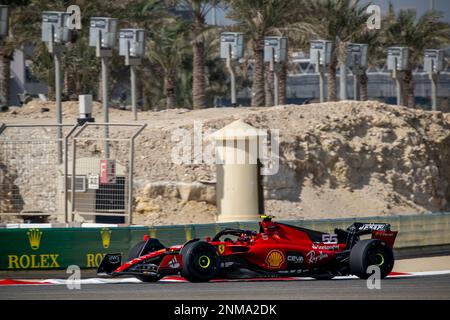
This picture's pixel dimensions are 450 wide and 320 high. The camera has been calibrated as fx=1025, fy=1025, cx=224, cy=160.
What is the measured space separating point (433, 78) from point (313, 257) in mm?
30728

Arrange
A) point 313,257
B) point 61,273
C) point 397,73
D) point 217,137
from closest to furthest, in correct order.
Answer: point 313,257 < point 61,273 < point 217,137 < point 397,73

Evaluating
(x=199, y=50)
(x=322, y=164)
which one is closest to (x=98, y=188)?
(x=322, y=164)

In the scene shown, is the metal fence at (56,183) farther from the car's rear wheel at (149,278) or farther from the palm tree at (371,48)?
the palm tree at (371,48)

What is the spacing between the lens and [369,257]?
1723 centimetres

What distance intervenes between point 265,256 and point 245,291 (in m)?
2.15

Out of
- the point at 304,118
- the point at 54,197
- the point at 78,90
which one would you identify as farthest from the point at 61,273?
the point at 78,90

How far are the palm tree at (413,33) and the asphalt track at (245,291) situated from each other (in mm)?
35602

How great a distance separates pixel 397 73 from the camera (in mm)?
45312

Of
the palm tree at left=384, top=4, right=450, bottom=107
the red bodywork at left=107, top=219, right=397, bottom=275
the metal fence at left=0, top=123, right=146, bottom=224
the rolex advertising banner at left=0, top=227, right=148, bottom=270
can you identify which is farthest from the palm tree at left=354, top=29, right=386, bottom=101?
the red bodywork at left=107, top=219, right=397, bottom=275

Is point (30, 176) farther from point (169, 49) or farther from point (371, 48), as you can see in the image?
point (371, 48)

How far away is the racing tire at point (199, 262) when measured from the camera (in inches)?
632

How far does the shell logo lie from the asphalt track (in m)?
0.31

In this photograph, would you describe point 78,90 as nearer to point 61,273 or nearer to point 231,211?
point 231,211

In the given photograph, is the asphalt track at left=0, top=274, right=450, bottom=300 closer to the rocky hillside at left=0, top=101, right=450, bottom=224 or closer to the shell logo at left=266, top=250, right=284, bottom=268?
the shell logo at left=266, top=250, right=284, bottom=268
